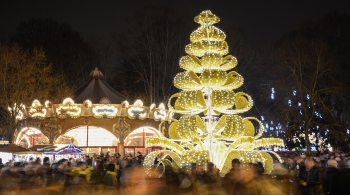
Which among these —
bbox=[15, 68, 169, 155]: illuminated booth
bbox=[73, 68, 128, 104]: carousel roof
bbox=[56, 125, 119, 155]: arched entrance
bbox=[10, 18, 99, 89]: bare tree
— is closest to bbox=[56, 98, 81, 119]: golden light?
bbox=[15, 68, 169, 155]: illuminated booth

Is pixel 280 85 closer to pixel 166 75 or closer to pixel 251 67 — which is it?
pixel 251 67

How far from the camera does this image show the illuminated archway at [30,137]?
110 ft

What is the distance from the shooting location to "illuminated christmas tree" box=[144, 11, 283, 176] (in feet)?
51.0

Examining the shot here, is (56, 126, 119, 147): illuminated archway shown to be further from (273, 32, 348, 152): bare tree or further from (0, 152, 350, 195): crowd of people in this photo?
(0, 152, 350, 195): crowd of people

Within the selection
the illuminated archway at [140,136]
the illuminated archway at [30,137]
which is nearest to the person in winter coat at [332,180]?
the illuminated archway at [140,136]

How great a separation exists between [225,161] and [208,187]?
29.5 ft

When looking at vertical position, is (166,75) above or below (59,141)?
above

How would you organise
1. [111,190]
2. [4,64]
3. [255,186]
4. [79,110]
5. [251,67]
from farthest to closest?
[251,67] < [79,110] < [4,64] < [111,190] < [255,186]

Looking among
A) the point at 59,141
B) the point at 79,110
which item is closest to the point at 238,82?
the point at 79,110

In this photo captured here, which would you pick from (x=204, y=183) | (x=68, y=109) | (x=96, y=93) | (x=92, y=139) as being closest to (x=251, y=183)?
(x=204, y=183)

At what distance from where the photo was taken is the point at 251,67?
35719mm

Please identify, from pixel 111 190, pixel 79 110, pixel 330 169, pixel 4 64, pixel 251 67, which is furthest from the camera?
pixel 251 67

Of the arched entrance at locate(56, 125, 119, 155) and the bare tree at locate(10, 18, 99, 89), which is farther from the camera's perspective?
the bare tree at locate(10, 18, 99, 89)

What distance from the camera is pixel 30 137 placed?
35.3 meters
